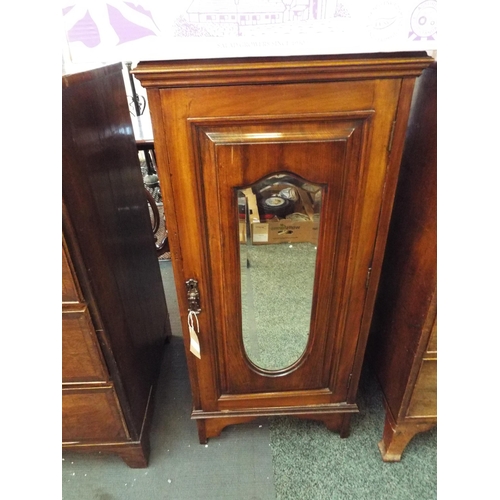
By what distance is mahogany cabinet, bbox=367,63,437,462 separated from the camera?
709mm

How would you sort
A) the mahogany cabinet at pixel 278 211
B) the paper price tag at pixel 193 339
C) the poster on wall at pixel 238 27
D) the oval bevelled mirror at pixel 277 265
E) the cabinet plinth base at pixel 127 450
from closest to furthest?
the poster on wall at pixel 238 27
the mahogany cabinet at pixel 278 211
the oval bevelled mirror at pixel 277 265
the paper price tag at pixel 193 339
the cabinet plinth base at pixel 127 450

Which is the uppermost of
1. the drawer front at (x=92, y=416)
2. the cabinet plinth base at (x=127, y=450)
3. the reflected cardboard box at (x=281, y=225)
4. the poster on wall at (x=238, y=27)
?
the poster on wall at (x=238, y=27)

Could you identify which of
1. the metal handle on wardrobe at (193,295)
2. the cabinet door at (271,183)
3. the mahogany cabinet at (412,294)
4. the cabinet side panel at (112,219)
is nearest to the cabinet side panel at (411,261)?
the mahogany cabinet at (412,294)

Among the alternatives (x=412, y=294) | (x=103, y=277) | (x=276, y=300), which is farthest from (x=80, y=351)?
(x=412, y=294)

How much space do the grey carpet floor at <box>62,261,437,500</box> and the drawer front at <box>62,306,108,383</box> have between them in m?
0.37

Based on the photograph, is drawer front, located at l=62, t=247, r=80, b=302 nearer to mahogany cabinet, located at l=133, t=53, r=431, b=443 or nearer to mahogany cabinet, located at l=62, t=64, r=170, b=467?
mahogany cabinet, located at l=62, t=64, r=170, b=467

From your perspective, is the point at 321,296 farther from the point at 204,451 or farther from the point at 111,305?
the point at 204,451

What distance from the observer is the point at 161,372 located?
130cm

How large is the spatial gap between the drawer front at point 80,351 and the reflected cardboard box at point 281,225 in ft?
1.11

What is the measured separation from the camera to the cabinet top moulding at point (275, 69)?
1.82 ft

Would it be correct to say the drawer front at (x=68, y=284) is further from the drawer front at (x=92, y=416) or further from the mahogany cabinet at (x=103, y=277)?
the drawer front at (x=92, y=416)

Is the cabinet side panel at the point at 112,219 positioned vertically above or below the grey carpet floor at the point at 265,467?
above

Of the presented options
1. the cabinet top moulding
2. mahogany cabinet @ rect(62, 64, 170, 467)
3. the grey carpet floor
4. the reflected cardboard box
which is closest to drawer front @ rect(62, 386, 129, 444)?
mahogany cabinet @ rect(62, 64, 170, 467)

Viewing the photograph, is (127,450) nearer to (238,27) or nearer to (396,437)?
(396,437)
